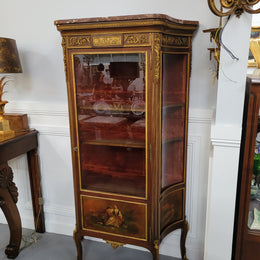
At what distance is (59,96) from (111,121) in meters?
0.56

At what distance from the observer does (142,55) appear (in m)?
1.29

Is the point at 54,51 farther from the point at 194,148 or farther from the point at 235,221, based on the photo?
the point at 235,221

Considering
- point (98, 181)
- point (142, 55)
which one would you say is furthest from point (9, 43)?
point (98, 181)

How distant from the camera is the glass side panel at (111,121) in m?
1.39

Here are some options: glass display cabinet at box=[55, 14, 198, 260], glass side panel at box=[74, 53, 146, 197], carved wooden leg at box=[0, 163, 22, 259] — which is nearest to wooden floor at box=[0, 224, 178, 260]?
carved wooden leg at box=[0, 163, 22, 259]

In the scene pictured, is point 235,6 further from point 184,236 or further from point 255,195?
point 184,236

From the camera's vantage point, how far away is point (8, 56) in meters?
1.59

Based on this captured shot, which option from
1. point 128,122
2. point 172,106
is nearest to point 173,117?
point 172,106

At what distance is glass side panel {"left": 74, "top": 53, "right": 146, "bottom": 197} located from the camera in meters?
1.39

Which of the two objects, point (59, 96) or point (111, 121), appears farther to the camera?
point (59, 96)

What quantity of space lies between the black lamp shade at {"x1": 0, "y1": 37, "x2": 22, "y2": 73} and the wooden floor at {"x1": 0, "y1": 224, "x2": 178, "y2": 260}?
123 centimetres

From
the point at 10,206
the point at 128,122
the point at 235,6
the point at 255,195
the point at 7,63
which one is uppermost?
the point at 235,6

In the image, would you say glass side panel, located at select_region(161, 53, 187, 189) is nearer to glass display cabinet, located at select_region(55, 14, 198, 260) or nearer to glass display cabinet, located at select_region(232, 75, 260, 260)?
glass display cabinet, located at select_region(55, 14, 198, 260)

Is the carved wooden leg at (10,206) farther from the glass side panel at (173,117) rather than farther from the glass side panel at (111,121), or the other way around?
the glass side panel at (173,117)
